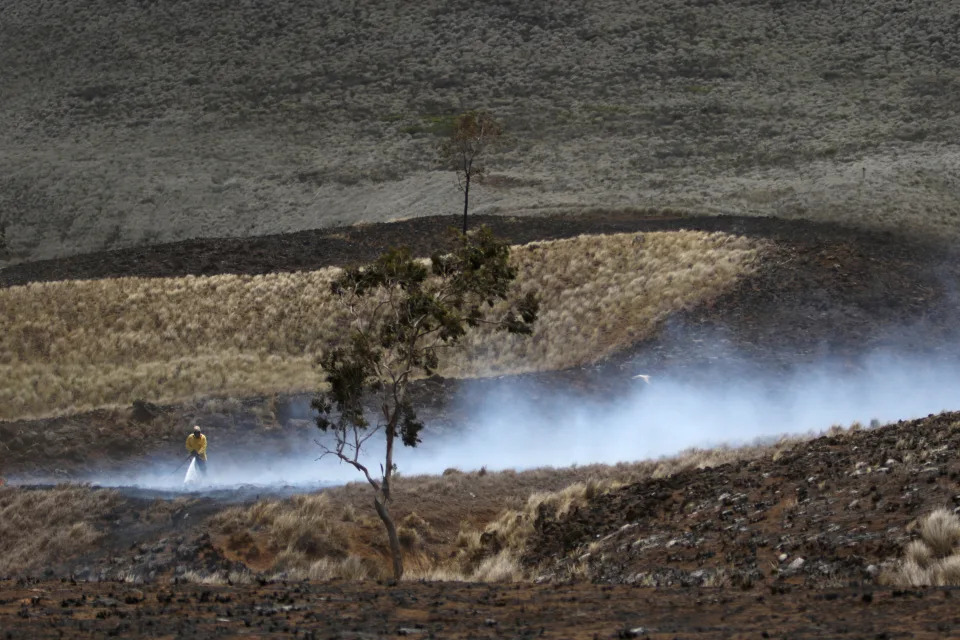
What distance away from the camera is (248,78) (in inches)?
3255

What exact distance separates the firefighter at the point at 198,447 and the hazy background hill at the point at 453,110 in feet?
89.8

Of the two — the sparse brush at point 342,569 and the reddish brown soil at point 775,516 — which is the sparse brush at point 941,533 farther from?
the sparse brush at point 342,569

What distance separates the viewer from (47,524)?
22.4 metres

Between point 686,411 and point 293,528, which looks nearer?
point 293,528

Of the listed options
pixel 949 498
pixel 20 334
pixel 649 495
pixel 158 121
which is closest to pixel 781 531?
pixel 949 498

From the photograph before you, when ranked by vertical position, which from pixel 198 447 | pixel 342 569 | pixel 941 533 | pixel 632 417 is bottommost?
pixel 342 569

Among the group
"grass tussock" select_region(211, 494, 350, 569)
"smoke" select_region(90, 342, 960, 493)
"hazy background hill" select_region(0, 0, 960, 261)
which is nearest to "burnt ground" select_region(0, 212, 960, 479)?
"smoke" select_region(90, 342, 960, 493)

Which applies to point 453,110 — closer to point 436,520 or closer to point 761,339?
point 761,339

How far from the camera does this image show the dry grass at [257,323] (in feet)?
120

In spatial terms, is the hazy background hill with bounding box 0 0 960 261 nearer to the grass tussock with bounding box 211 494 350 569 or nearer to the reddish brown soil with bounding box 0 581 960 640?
the grass tussock with bounding box 211 494 350 569

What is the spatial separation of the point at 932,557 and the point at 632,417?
19.9 m

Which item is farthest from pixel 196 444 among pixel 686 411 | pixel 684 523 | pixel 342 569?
pixel 684 523

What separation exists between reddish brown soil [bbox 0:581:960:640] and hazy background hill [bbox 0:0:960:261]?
3568 cm

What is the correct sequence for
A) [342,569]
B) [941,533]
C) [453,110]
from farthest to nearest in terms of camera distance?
[453,110], [342,569], [941,533]
